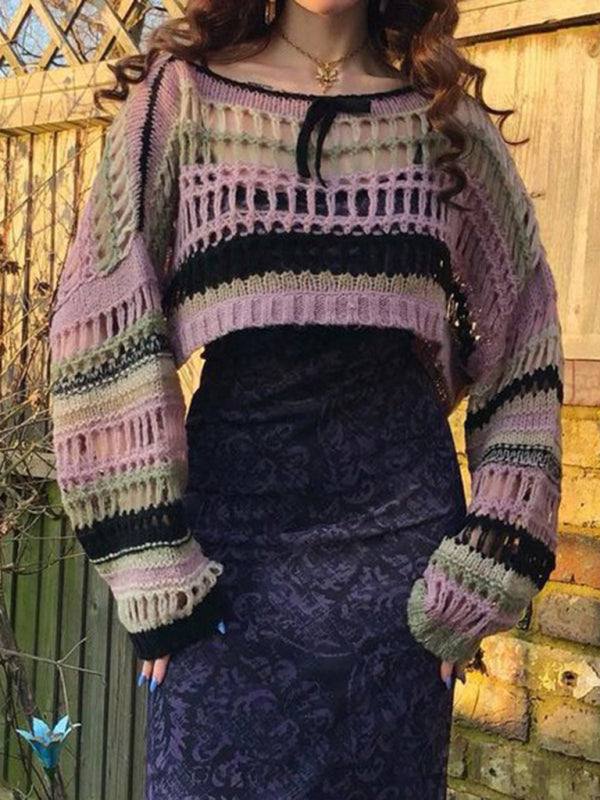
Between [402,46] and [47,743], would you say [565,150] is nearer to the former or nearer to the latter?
[402,46]

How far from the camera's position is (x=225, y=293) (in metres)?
1.85

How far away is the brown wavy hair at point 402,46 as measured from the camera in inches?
77.6

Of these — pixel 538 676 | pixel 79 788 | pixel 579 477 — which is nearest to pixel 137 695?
pixel 79 788

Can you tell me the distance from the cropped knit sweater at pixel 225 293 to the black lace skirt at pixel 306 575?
5 centimetres

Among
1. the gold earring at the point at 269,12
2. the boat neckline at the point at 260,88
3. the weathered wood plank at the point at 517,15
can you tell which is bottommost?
the boat neckline at the point at 260,88

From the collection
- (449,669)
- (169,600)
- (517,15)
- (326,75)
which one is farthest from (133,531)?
(517,15)

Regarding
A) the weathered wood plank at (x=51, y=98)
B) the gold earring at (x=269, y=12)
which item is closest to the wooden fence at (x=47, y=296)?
the weathered wood plank at (x=51, y=98)

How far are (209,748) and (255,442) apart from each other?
17.9 inches

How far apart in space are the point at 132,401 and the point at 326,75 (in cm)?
64

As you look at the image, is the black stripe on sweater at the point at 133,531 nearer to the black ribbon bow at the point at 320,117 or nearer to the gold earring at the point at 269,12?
the black ribbon bow at the point at 320,117

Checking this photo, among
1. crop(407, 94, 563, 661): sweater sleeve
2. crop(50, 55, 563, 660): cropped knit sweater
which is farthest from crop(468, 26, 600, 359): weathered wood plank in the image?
crop(50, 55, 563, 660): cropped knit sweater

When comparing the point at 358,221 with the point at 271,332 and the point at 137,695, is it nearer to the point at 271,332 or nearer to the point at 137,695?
the point at 271,332

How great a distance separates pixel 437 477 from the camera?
1.97 meters

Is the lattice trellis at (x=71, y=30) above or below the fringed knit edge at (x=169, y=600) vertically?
above
